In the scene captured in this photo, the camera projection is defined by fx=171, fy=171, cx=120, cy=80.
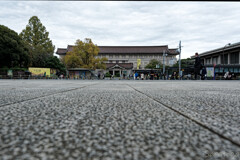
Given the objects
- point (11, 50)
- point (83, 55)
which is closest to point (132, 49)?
point (83, 55)

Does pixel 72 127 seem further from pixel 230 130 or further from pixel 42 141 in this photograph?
pixel 230 130

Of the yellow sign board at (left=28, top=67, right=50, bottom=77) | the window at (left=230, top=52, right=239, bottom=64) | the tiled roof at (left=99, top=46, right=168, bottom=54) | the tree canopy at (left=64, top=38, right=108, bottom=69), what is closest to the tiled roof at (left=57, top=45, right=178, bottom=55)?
the tiled roof at (left=99, top=46, right=168, bottom=54)

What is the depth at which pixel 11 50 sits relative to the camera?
95.7 ft

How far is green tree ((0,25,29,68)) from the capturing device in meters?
28.7

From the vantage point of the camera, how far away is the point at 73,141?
0.66 meters

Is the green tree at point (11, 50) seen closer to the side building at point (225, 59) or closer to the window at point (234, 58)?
the side building at point (225, 59)

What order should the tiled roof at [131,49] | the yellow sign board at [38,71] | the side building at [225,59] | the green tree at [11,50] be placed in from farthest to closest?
the tiled roof at [131,49] → the green tree at [11,50] → the yellow sign board at [38,71] → the side building at [225,59]

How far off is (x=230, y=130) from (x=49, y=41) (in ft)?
153

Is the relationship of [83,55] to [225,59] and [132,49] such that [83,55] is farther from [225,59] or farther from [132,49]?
[132,49]

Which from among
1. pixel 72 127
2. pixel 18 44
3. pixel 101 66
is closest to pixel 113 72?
pixel 101 66

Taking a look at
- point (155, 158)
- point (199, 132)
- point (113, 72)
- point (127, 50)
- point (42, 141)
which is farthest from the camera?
point (127, 50)

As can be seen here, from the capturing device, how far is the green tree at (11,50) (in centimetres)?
2867

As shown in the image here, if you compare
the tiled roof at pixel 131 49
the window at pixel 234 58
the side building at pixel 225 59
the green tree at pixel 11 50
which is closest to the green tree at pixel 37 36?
the green tree at pixel 11 50

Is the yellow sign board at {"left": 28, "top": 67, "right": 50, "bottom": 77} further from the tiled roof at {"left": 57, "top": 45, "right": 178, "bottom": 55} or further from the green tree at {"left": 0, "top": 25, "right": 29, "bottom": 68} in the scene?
the tiled roof at {"left": 57, "top": 45, "right": 178, "bottom": 55}
